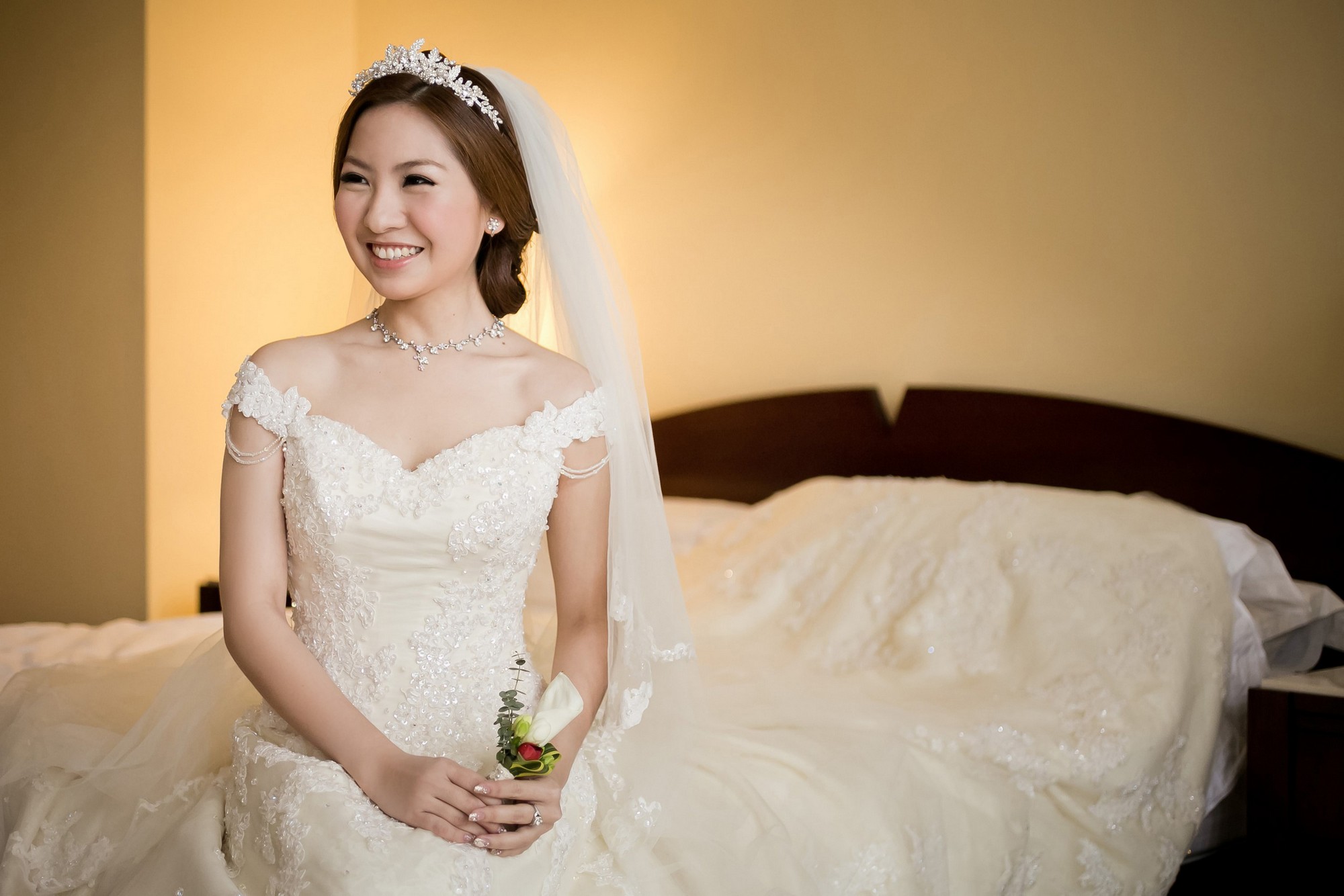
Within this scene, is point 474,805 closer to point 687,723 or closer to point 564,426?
point 687,723

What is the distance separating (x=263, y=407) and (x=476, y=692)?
0.56m

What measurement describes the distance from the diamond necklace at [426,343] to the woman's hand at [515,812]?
2.47 ft

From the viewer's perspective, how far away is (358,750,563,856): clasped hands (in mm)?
1437

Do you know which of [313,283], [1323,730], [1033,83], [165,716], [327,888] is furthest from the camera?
[313,283]

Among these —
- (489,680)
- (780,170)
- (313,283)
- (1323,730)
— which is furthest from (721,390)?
(489,680)

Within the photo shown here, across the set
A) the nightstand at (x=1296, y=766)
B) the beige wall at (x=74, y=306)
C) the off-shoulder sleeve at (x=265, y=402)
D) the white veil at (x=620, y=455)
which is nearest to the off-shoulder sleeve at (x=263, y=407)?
the off-shoulder sleeve at (x=265, y=402)

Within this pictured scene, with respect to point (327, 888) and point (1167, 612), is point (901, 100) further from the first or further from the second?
point (327, 888)

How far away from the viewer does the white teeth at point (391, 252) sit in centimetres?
180

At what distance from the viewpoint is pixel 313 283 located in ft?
15.7

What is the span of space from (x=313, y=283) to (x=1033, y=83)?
302cm

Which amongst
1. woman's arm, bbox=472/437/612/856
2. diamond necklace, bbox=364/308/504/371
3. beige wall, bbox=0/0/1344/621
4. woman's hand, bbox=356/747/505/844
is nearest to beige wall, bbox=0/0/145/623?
beige wall, bbox=0/0/1344/621

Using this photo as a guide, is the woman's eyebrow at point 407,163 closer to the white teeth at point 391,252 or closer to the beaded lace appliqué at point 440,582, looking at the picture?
the white teeth at point 391,252

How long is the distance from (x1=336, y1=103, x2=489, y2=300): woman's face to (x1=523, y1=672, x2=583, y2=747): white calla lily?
0.74m

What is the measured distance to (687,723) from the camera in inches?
75.7
